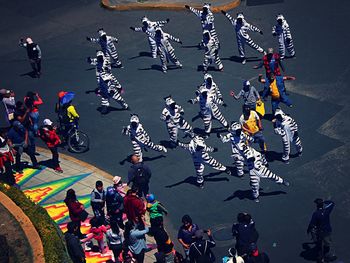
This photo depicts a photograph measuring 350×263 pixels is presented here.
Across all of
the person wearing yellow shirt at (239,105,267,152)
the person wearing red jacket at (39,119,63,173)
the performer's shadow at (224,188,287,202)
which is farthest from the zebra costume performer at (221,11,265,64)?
the person wearing red jacket at (39,119,63,173)

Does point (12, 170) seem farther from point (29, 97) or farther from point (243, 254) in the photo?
point (243, 254)

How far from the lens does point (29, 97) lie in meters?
25.4

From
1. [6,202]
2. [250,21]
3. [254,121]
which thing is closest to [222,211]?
[254,121]

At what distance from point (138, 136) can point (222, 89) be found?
614cm

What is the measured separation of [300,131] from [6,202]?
11436mm

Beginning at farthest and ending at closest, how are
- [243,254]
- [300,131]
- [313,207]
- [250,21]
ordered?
[250,21]
[300,131]
[313,207]
[243,254]

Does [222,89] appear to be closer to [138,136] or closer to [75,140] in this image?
[138,136]

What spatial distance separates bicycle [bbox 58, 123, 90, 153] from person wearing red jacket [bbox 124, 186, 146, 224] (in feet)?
21.5

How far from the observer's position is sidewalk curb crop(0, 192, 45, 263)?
54.0 feet

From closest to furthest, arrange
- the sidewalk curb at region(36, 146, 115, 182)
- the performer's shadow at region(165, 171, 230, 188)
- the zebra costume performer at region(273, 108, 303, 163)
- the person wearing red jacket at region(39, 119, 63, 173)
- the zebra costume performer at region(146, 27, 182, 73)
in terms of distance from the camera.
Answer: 1. the zebra costume performer at region(273, 108, 303, 163)
2. the performer's shadow at region(165, 171, 230, 188)
3. the person wearing red jacket at region(39, 119, 63, 173)
4. the sidewalk curb at region(36, 146, 115, 182)
5. the zebra costume performer at region(146, 27, 182, 73)

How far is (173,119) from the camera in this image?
24953mm

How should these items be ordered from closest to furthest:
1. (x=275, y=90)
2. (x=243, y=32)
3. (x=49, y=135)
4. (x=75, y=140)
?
(x=49, y=135) → (x=75, y=140) → (x=275, y=90) → (x=243, y=32)

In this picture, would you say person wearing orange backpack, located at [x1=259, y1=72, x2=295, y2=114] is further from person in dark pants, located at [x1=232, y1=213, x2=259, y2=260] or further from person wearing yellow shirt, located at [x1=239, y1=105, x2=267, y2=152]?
person in dark pants, located at [x1=232, y1=213, x2=259, y2=260]

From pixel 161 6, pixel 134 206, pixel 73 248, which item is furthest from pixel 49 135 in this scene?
pixel 161 6
